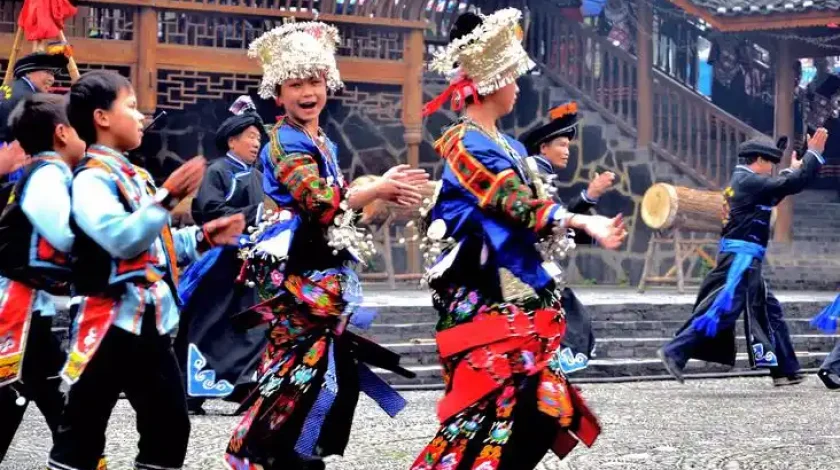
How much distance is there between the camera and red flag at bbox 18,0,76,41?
38.7 ft

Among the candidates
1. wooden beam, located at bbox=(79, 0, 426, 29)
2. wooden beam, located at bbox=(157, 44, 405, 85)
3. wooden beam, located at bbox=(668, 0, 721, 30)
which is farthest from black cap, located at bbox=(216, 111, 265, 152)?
wooden beam, located at bbox=(668, 0, 721, 30)

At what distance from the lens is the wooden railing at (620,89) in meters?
19.8

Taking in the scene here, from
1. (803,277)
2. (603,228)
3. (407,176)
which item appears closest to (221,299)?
(407,176)

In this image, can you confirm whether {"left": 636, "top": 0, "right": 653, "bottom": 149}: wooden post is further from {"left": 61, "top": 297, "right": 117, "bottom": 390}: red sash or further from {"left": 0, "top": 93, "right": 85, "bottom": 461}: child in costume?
{"left": 61, "top": 297, "right": 117, "bottom": 390}: red sash

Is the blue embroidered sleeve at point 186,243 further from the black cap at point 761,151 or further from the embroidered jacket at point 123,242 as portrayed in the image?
the black cap at point 761,151

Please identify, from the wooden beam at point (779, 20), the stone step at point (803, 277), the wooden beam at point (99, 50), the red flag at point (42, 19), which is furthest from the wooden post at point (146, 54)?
the stone step at point (803, 277)

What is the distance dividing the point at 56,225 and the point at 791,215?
1587 cm

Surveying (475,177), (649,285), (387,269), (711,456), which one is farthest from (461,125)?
(649,285)

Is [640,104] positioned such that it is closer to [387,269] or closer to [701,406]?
[387,269]

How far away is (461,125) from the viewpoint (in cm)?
565

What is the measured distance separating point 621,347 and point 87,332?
8557mm

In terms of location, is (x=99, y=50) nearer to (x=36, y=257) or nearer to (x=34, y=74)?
(x=34, y=74)

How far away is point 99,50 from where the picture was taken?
1555cm

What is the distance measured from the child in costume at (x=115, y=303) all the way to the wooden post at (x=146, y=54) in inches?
407
